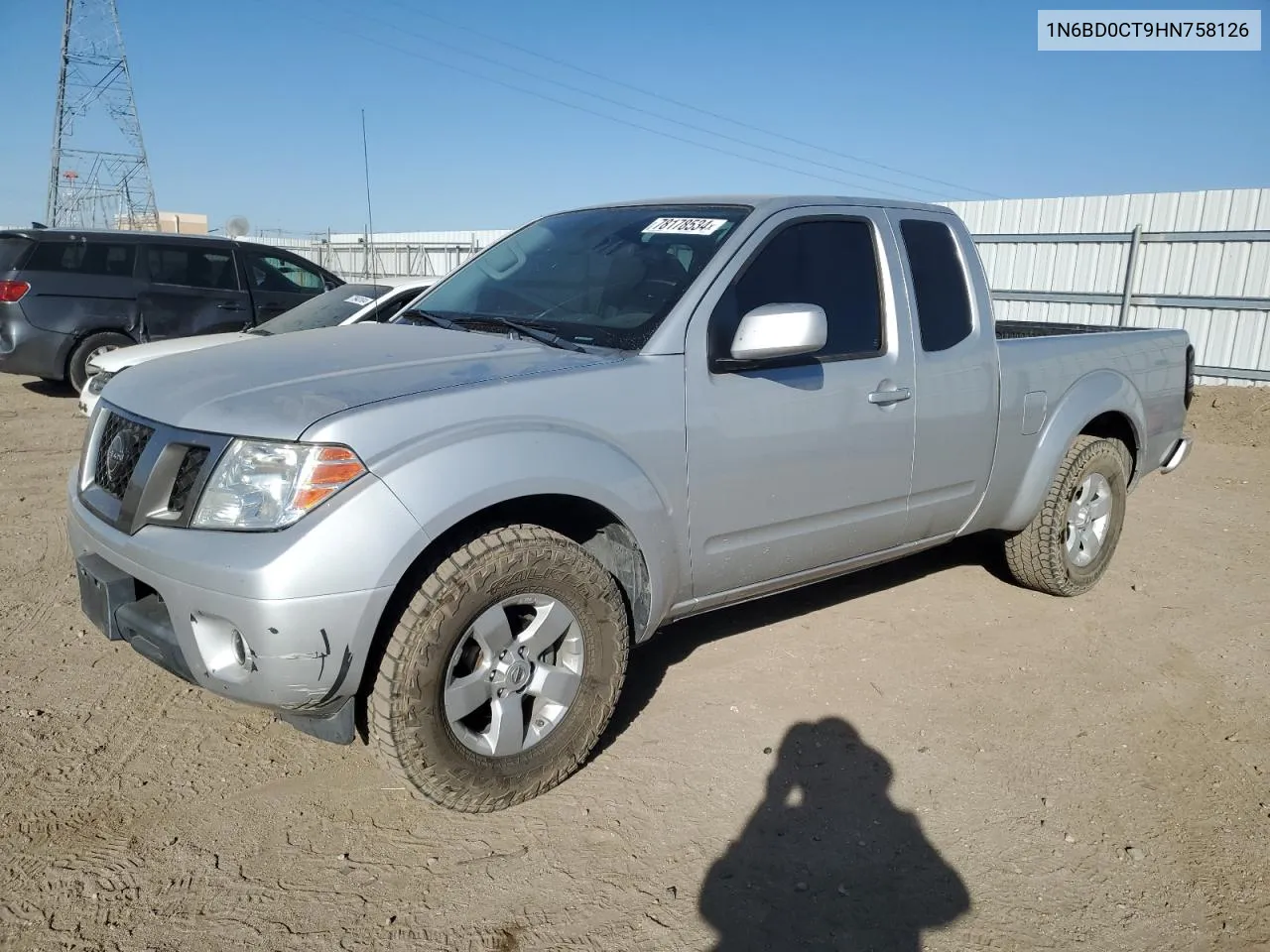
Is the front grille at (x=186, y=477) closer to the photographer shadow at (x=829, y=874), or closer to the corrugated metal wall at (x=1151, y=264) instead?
the photographer shadow at (x=829, y=874)

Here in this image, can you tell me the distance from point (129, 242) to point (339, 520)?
9063mm

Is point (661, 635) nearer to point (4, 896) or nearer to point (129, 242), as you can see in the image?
point (4, 896)

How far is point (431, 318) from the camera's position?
12.2 feet

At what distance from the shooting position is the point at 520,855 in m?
2.70

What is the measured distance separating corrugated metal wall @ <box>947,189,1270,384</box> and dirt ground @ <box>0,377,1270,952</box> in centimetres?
850

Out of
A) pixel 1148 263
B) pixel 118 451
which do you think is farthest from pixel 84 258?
pixel 1148 263

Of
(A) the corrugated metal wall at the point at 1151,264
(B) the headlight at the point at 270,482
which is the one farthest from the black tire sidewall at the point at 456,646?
(A) the corrugated metal wall at the point at 1151,264

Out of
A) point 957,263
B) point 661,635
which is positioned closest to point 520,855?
point 661,635

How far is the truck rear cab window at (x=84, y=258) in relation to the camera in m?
9.50

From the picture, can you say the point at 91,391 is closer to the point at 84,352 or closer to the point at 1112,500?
the point at 84,352

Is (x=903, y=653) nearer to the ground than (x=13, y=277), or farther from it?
nearer to the ground

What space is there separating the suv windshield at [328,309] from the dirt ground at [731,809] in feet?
10.3

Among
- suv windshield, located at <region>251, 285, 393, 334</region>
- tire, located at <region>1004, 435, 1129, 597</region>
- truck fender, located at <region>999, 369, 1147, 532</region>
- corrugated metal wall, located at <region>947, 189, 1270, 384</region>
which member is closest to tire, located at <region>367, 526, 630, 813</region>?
truck fender, located at <region>999, 369, 1147, 532</region>

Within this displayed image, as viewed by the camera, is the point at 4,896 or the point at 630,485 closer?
the point at 4,896
